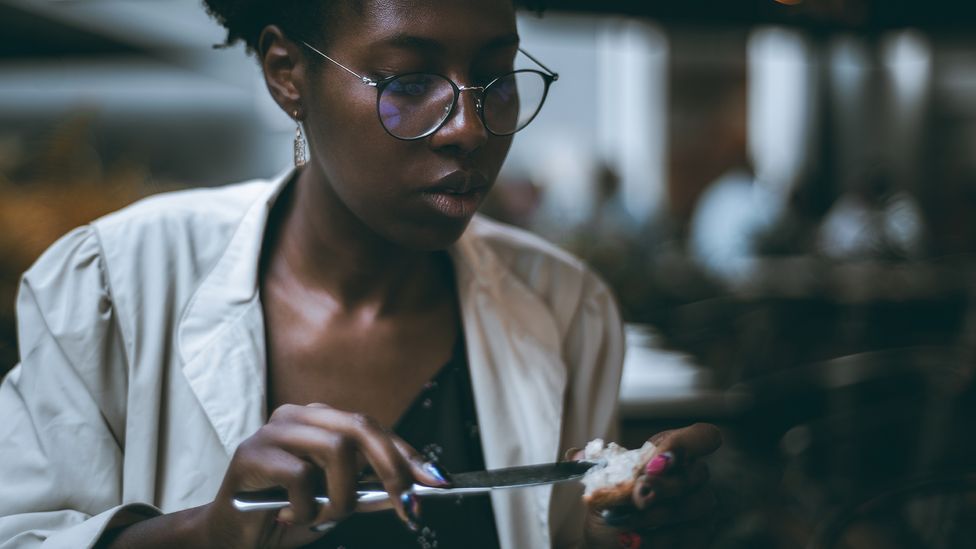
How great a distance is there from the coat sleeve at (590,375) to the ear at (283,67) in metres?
0.59

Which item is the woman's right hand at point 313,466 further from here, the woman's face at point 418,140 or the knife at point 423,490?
the woman's face at point 418,140

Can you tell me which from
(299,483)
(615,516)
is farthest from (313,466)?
(615,516)

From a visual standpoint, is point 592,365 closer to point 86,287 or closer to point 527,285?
point 527,285

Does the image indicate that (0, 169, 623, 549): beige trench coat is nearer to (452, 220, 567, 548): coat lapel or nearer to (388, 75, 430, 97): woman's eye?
(452, 220, 567, 548): coat lapel

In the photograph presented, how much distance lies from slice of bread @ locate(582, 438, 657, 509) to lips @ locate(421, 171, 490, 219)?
0.32m

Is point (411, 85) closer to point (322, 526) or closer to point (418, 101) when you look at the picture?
point (418, 101)

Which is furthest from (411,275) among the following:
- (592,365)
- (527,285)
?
(592,365)

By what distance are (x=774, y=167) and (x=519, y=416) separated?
35.9 feet

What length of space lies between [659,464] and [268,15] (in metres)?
0.72

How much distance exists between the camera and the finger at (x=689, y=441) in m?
0.92

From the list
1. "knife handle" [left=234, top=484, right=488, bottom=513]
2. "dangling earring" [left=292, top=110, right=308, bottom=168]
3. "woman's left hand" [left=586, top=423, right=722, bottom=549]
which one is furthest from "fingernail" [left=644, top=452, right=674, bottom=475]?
"dangling earring" [left=292, top=110, right=308, bottom=168]

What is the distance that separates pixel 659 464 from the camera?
3.00 feet

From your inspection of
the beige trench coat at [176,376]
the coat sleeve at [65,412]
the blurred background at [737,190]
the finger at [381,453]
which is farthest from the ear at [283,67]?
the finger at [381,453]

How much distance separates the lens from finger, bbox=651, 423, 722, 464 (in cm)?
92
